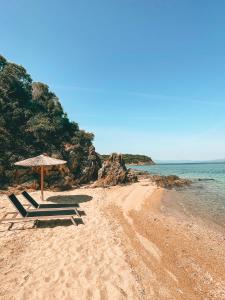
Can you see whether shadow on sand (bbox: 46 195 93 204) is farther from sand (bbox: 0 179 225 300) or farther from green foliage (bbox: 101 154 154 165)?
green foliage (bbox: 101 154 154 165)

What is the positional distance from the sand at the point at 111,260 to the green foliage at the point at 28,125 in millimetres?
9976

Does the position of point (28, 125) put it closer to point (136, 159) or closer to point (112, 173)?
point (112, 173)

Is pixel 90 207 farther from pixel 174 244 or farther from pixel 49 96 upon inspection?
pixel 49 96

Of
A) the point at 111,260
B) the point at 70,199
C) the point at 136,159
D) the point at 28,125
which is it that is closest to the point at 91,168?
the point at 70,199

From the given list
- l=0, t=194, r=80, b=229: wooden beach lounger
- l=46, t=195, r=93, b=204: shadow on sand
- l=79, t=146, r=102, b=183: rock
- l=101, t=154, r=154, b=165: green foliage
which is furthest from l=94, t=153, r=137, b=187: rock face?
l=101, t=154, r=154, b=165: green foliage

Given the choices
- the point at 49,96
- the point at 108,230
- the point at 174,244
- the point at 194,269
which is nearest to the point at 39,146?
the point at 49,96

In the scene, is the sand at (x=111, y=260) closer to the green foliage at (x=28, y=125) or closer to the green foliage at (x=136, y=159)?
the green foliage at (x=28, y=125)

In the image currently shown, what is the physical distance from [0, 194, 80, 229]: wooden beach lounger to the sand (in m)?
0.36

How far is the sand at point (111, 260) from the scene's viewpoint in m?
5.05

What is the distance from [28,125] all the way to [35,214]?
49.5 feet

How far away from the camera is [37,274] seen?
18.1 ft

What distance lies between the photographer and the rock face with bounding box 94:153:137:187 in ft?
71.1

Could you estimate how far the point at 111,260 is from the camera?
6.37 m

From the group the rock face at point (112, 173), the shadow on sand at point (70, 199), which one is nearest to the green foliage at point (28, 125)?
the rock face at point (112, 173)
